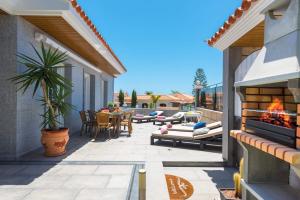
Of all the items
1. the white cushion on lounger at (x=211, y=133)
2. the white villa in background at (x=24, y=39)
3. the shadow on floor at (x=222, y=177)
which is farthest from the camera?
the white cushion on lounger at (x=211, y=133)

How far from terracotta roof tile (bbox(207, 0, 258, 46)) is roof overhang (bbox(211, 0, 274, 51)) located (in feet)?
0.08

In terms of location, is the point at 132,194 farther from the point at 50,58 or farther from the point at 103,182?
the point at 50,58

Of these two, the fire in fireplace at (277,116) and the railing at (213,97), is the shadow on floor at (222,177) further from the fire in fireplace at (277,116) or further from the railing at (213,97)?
the railing at (213,97)

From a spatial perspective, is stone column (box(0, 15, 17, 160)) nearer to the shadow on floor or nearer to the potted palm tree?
the potted palm tree

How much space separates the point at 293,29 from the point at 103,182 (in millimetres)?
3739

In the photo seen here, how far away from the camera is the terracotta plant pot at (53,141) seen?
253 inches

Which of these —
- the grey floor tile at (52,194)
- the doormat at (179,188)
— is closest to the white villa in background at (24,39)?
the grey floor tile at (52,194)

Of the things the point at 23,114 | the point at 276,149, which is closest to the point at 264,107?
the point at 276,149

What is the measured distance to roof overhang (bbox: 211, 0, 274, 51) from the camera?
4202 millimetres

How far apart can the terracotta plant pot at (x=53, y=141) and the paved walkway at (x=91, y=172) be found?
21 centimetres

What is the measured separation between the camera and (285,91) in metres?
4.11

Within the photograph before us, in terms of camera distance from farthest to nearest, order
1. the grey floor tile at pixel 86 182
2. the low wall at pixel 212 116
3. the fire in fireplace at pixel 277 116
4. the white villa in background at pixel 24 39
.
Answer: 1. the low wall at pixel 212 116
2. the white villa in background at pixel 24 39
3. the grey floor tile at pixel 86 182
4. the fire in fireplace at pixel 277 116

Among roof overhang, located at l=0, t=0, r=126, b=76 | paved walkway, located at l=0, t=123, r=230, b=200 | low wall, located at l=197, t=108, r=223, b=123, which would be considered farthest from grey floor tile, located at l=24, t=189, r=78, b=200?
low wall, located at l=197, t=108, r=223, b=123

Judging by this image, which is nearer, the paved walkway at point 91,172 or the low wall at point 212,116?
the paved walkway at point 91,172
